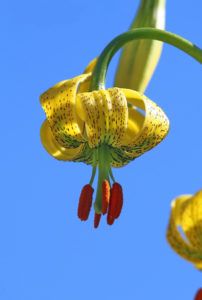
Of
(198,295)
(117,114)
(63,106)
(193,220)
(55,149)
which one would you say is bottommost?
(198,295)

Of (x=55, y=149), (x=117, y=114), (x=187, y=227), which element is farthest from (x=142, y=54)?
(x=187, y=227)

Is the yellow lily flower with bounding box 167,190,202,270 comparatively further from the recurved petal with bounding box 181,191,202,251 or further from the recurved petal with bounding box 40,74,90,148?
the recurved petal with bounding box 40,74,90,148

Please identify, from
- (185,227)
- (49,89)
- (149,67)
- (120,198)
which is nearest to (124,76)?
(149,67)

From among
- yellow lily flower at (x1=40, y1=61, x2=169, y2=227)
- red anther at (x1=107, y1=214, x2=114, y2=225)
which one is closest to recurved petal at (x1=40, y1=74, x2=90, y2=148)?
yellow lily flower at (x1=40, y1=61, x2=169, y2=227)

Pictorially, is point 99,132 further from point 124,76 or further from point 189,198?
point 189,198

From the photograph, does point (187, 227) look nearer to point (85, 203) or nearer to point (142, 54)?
point (85, 203)

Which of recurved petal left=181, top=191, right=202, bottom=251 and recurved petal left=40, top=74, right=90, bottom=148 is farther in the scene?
recurved petal left=181, top=191, right=202, bottom=251
